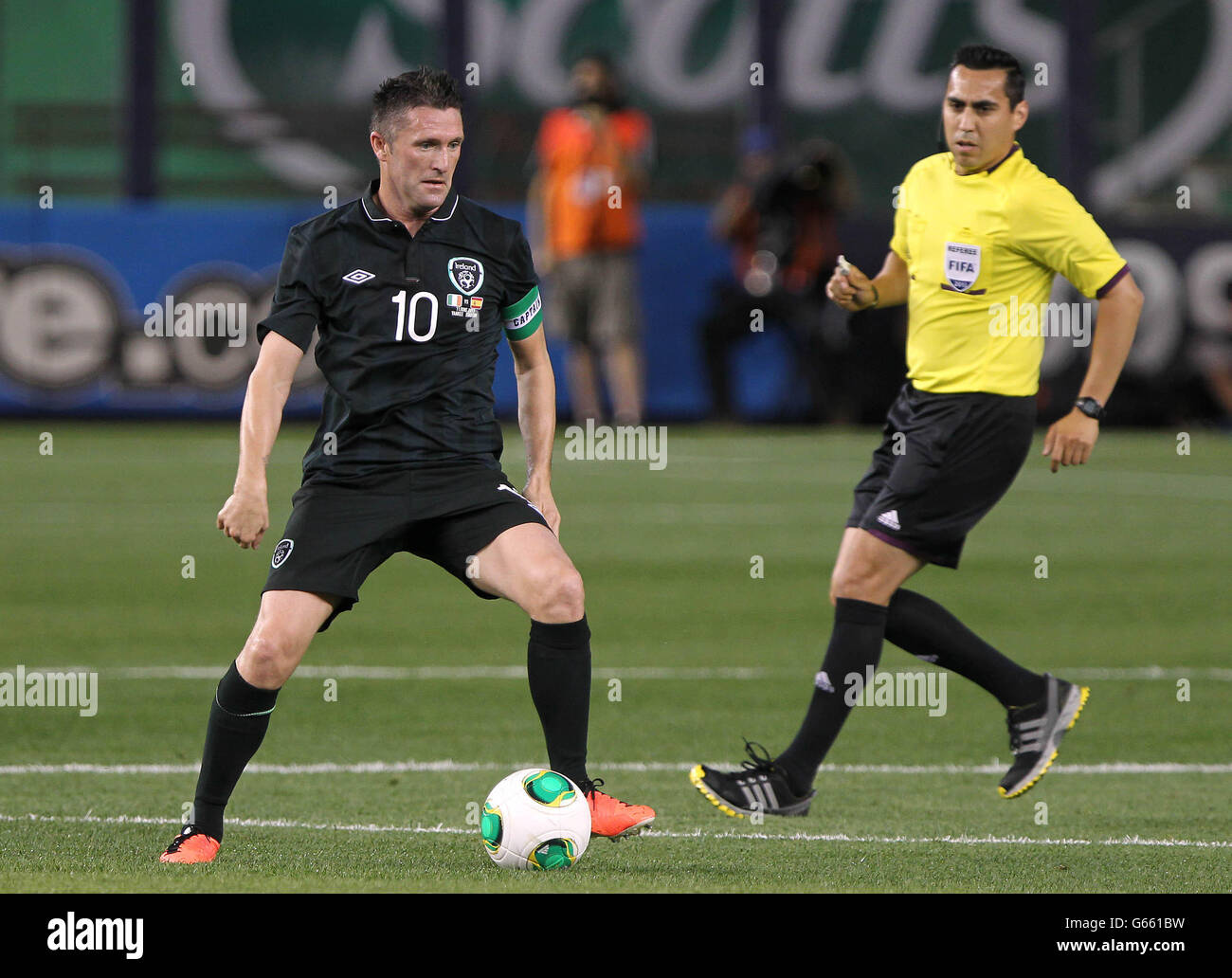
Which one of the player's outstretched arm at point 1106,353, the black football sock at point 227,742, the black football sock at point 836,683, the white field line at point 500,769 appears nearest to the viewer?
the black football sock at point 227,742

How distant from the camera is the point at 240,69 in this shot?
87.6ft

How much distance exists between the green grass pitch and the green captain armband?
4.55 ft

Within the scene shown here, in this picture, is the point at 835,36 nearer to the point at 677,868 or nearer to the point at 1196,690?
the point at 1196,690

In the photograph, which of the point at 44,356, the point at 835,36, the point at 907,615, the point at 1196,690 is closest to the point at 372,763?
the point at 907,615

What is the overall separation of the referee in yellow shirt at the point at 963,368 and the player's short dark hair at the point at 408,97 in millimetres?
1568

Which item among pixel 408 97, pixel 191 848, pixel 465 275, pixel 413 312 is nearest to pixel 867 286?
pixel 465 275

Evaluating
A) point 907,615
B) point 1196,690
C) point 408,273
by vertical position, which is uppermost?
point 408,273

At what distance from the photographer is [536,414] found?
610cm

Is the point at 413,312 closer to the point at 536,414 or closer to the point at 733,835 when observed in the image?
the point at 536,414

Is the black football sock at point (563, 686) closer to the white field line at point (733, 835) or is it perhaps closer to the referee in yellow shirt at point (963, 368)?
the white field line at point (733, 835)

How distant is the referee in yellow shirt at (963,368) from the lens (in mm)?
6547

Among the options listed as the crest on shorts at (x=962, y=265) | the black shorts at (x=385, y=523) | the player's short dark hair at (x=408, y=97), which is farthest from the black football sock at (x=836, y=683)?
the player's short dark hair at (x=408, y=97)

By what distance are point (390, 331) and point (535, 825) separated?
53.0 inches
